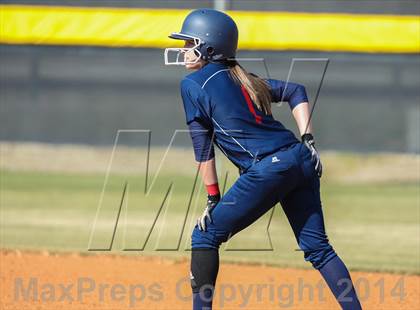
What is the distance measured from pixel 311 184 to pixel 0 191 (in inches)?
280

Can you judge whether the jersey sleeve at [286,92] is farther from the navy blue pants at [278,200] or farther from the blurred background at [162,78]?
the blurred background at [162,78]

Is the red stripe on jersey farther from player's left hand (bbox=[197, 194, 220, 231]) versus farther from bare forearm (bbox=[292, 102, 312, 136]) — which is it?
player's left hand (bbox=[197, 194, 220, 231])

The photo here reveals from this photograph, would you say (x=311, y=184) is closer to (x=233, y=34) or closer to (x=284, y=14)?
(x=233, y=34)

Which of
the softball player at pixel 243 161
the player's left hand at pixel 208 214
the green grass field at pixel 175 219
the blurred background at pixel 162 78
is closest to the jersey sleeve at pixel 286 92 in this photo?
the softball player at pixel 243 161

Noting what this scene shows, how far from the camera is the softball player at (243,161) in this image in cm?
420

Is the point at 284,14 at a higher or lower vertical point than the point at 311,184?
lower

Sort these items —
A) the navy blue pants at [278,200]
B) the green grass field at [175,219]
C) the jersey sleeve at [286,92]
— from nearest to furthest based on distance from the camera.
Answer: the navy blue pants at [278,200], the jersey sleeve at [286,92], the green grass field at [175,219]

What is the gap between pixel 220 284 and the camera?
6.52 meters

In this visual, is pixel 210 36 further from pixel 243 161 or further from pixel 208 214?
pixel 208 214

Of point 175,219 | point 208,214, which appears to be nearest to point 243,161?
point 208,214

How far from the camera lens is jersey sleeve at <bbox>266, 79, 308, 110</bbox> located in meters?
4.42

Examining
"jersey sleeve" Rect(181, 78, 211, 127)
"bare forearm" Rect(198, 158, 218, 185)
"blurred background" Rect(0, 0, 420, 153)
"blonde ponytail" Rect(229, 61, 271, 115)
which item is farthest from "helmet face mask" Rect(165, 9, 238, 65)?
"blurred background" Rect(0, 0, 420, 153)

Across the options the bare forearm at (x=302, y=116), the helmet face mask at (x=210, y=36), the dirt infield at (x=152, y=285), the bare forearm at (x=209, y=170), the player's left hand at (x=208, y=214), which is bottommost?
the dirt infield at (x=152, y=285)

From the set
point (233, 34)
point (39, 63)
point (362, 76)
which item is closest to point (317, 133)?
point (362, 76)
